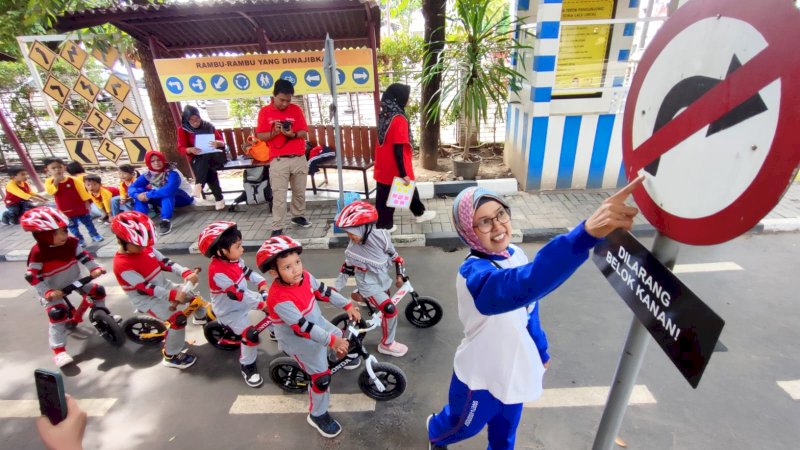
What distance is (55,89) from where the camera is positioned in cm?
674

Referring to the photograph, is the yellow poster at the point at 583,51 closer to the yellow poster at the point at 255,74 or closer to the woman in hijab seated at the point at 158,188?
the yellow poster at the point at 255,74

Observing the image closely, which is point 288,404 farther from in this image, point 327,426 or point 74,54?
point 74,54

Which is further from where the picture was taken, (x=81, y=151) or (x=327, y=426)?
(x=81, y=151)

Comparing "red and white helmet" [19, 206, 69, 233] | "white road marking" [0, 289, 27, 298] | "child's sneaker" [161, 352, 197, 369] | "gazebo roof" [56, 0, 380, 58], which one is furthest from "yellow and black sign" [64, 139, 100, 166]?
"child's sneaker" [161, 352, 197, 369]

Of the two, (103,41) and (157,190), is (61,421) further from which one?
(103,41)

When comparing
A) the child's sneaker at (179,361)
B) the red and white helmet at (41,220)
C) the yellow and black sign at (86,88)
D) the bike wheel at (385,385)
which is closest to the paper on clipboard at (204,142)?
the yellow and black sign at (86,88)

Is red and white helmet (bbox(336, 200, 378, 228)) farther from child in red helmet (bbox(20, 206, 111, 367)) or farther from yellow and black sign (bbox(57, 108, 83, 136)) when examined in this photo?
yellow and black sign (bbox(57, 108, 83, 136))

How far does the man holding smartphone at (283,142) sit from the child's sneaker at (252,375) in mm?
2726

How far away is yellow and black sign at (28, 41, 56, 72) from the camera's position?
21.1 feet

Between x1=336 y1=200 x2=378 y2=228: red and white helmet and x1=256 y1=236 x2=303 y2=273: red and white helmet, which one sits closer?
x1=256 y1=236 x2=303 y2=273: red and white helmet

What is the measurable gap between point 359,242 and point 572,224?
12.0ft

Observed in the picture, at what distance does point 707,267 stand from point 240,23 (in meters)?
7.82

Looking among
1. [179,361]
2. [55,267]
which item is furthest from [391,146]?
[55,267]

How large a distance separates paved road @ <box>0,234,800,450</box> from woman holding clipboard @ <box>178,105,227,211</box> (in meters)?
3.10
